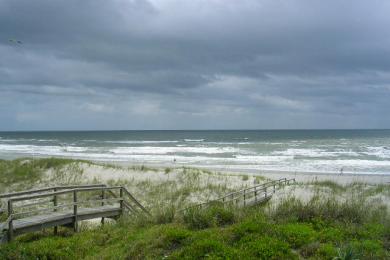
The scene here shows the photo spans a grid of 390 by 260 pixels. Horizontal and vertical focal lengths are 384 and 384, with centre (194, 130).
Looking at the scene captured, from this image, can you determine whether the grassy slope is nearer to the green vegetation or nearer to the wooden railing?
the green vegetation

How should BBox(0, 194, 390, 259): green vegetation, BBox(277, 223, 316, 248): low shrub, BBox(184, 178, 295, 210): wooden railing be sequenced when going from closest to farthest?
BBox(0, 194, 390, 259): green vegetation → BBox(277, 223, 316, 248): low shrub → BBox(184, 178, 295, 210): wooden railing

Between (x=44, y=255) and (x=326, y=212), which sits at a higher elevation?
(x=326, y=212)

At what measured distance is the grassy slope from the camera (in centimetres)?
695

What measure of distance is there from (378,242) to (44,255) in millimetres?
6748

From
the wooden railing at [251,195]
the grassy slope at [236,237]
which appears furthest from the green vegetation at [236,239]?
the wooden railing at [251,195]

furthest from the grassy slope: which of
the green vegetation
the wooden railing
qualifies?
the wooden railing

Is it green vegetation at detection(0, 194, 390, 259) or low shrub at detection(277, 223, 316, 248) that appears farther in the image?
low shrub at detection(277, 223, 316, 248)

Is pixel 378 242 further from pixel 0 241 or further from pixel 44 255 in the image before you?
pixel 0 241

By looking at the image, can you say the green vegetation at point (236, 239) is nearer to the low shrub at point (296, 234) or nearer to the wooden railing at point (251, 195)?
the low shrub at point (296, 234)

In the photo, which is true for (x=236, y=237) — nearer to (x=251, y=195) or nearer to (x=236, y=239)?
(x=236, y=239)

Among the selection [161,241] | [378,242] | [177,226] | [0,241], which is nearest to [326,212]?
[378,242]

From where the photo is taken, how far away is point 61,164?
1152 inches

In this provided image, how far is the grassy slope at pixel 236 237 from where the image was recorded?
6.95 m

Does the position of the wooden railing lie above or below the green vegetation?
below
